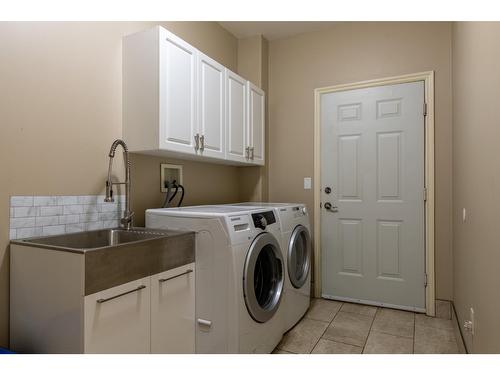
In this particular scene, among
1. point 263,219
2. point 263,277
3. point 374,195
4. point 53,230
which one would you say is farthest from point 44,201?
point 374,195

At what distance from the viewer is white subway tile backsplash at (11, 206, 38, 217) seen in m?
1.55

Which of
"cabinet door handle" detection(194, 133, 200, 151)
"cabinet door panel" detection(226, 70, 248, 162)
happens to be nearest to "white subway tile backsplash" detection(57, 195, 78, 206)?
"cabinet door handle" detection(194, 133, 200, 151)

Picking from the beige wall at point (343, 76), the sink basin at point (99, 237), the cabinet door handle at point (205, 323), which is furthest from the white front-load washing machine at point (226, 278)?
the beige wall at point (343, 76)

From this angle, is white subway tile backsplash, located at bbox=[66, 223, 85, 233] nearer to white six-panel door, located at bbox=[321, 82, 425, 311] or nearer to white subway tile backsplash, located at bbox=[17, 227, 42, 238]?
white subway tile backsplash, located at bbox=[17, 227, 42, 238]

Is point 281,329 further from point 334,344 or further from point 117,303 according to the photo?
point 117,303

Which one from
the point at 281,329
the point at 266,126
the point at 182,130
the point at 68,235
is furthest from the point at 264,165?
the point at 68,235

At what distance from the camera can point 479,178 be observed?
157 centimetres

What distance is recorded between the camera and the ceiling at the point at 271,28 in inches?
123

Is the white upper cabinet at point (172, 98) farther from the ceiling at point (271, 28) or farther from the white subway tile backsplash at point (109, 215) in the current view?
the ceiling at point (271, 28)

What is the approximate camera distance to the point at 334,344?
2252 millimetres

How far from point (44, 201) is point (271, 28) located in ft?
8.58

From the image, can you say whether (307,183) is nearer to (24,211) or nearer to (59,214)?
(59,214)

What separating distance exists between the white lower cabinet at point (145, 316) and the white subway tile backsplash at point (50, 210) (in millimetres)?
631
